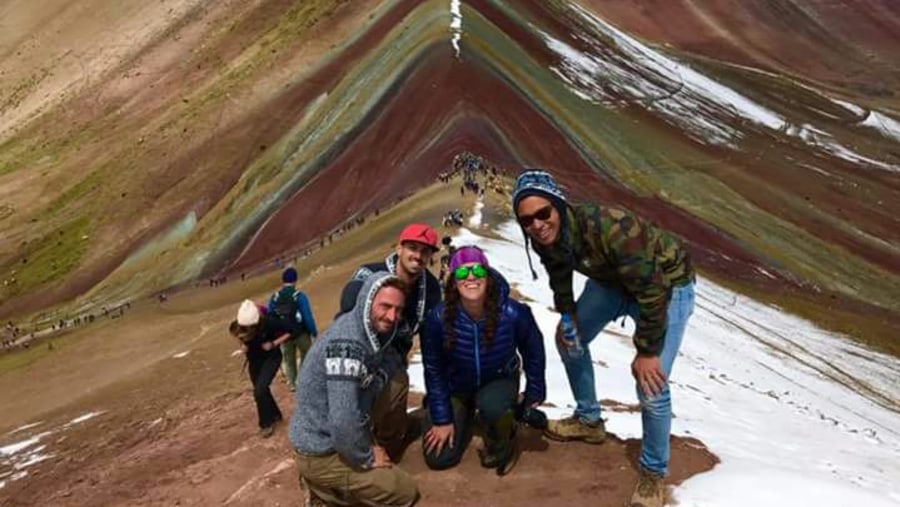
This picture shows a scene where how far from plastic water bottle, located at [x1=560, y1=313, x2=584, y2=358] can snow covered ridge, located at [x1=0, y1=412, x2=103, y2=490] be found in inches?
321

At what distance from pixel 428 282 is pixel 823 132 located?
132 feet

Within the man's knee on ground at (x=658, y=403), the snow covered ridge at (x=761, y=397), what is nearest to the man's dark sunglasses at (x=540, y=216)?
the man's knee on ground at (x=658, y=403)

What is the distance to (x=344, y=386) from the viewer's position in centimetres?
555

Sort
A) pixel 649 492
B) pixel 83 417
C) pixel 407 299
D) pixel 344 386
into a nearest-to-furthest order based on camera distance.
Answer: pixel 344 386, pixel 649 492, pixel 407 299, pixel 83 417

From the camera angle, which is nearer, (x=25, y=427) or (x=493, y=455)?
(x=493, y=455)

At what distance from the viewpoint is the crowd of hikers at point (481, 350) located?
561cm

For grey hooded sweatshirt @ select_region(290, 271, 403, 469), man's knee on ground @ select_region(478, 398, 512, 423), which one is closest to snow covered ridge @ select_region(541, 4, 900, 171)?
man's knee on ground @ select_region(478, 398, 512, 423)

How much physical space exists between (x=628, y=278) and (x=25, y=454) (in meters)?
10.1

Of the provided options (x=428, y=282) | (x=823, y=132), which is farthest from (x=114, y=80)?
(x=428, y=282)

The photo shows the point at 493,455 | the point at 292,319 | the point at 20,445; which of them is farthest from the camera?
the point at 20,445

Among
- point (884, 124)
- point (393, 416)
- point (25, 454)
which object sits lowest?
point (25, 454)

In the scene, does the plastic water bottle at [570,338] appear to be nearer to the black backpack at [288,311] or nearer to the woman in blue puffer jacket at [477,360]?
the woman in blue puffer jacket at [477,360]

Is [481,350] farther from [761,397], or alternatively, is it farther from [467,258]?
[761,397]

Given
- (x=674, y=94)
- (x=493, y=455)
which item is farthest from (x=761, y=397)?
(x=674, y=94)
